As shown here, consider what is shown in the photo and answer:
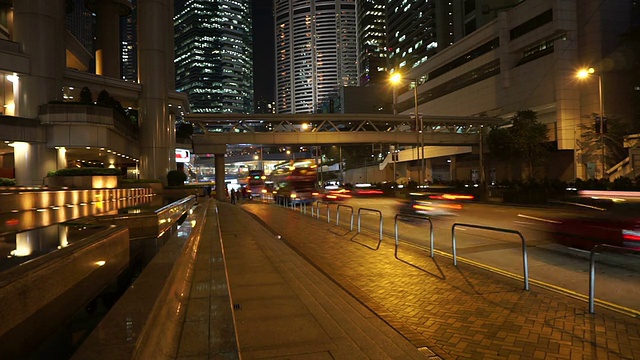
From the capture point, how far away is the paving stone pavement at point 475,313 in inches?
184

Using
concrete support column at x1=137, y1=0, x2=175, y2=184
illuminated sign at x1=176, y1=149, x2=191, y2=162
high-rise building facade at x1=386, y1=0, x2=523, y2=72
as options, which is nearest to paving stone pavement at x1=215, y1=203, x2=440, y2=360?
concrete support column at x1=137, y1=0, x2=175, y2=184

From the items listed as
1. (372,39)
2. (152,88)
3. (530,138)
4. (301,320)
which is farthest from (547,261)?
(372,39)

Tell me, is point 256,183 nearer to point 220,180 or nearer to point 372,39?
point 220,180

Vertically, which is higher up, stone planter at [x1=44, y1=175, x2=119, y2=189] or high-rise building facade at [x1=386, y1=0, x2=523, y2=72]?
high-rise building facade at [x1=386, y1=0, x2=523, y2=72]

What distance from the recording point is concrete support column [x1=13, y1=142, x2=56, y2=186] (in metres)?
27.8

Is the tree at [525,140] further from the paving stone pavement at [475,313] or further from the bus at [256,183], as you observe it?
the paving stone pavement at [475,313]

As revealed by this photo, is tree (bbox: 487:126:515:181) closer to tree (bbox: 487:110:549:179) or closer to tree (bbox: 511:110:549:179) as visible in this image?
tree (bbox: 487:110:549:179)

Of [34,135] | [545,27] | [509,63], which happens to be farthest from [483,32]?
[34,135]

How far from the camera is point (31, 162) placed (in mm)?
27875

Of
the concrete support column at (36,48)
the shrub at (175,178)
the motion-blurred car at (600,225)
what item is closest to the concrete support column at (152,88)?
the shrub at (175,178)

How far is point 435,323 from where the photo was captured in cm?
555

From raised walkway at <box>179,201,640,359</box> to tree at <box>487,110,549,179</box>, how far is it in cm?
4230

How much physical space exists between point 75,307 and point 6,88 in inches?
1312

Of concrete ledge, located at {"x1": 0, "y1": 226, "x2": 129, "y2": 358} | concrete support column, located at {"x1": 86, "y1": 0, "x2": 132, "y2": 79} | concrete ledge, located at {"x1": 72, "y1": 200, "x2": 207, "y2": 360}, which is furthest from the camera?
concrete support column, located at {"x1": 86, "y1": 0, "x2": 132, "y2": 79}
